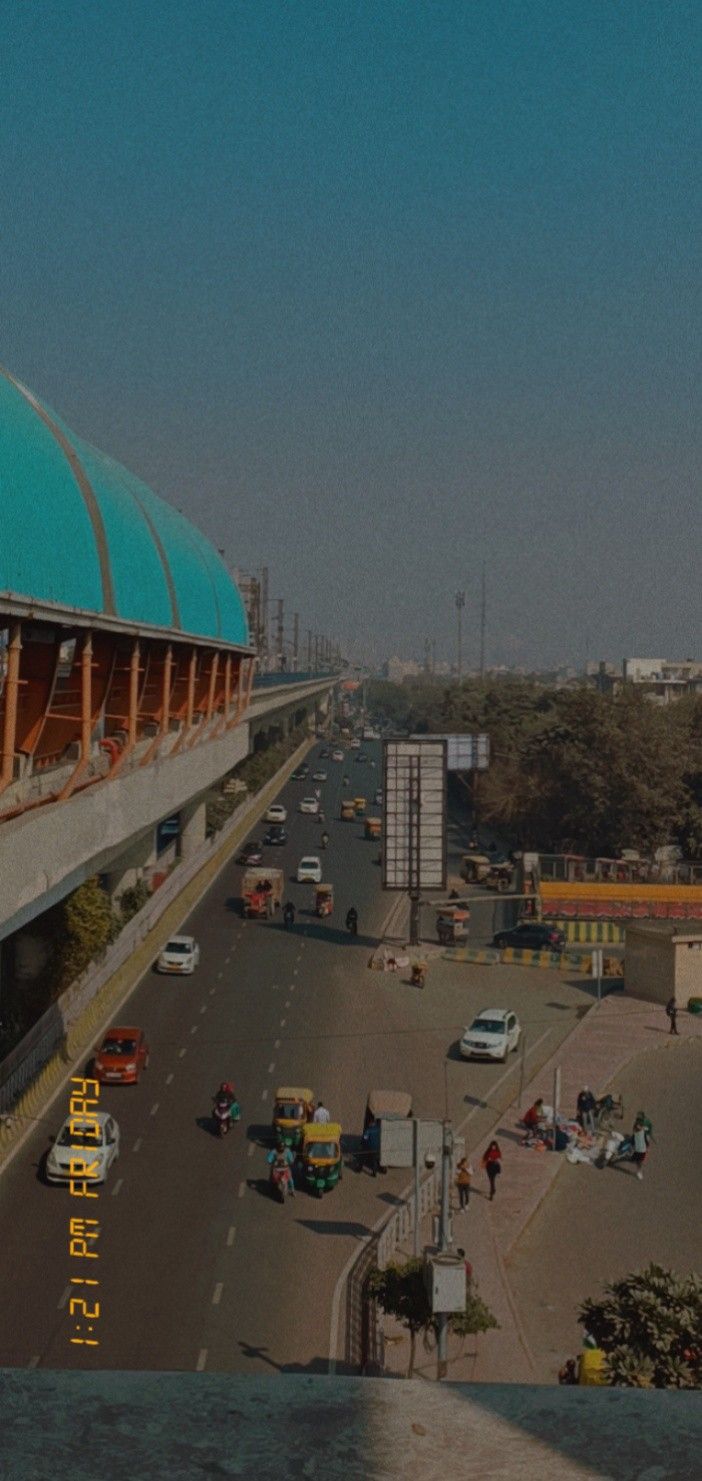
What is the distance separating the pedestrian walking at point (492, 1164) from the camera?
58.8 ft

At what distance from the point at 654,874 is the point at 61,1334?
3673 centimetres

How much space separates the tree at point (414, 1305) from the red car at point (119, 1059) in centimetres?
964

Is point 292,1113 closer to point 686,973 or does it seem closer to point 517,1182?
point 517,1182

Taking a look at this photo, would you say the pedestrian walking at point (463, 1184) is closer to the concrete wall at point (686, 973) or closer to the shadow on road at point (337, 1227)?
the shadow on road at point (337, 1227)

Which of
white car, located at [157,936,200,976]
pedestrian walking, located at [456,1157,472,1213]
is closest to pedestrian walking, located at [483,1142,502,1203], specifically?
pedestrian walking, located at [456,1157,472,1213]

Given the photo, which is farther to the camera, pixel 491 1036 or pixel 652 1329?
pixel 491 1036

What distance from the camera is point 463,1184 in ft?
57.3

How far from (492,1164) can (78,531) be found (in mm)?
9507

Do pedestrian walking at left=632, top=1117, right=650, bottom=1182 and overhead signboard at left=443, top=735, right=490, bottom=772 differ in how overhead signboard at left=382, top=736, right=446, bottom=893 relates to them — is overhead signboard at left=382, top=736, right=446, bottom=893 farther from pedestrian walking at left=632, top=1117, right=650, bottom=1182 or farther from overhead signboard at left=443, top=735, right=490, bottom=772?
overhead signboard at left=443, top=735, right=490, bottom=772

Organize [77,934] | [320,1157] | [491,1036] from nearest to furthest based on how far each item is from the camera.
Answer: [320,1157]
[77,934]
[491,1036]

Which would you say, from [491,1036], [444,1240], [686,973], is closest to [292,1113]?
[491,1036]

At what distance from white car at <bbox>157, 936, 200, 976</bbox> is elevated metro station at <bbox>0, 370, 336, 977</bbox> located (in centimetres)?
429

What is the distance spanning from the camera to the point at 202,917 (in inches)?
1513

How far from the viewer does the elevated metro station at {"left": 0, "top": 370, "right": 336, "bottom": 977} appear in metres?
12.2
